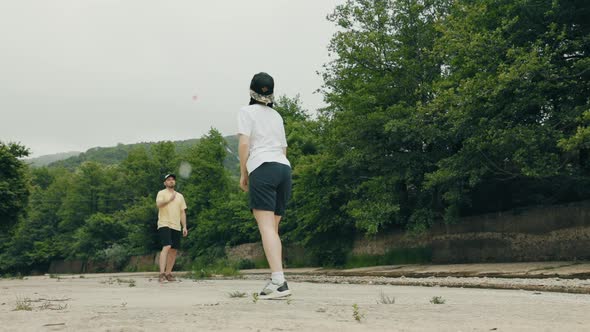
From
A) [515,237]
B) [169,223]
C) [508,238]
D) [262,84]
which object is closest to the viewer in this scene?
[262,84]

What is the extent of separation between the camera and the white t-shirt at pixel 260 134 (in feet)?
19.9

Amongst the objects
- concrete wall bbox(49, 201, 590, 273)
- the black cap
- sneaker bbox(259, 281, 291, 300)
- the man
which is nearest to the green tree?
concrete wall bbox(49, 201, 590, 273)

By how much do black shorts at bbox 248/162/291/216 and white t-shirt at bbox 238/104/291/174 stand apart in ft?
0.26

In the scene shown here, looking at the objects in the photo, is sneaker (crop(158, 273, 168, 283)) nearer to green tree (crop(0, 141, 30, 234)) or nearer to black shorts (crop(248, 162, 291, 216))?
black shorts (crop(248, 162, 291, 216))

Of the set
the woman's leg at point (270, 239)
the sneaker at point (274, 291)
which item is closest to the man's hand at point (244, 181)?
the woman's leg at point (270, 239)

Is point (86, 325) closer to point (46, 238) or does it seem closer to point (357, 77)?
point (357, 77)

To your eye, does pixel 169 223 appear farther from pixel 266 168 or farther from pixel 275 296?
pixel 275 296

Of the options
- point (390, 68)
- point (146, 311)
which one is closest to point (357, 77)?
point (390, 68)

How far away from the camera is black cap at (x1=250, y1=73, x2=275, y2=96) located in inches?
251

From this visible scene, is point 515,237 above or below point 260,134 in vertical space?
below

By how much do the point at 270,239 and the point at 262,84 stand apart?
1821mm

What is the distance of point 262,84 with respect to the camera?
6383 millimetres

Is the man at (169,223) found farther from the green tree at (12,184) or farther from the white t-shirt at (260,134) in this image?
the green tree at (12,184)

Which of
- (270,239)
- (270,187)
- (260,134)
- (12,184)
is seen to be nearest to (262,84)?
(260,134)
